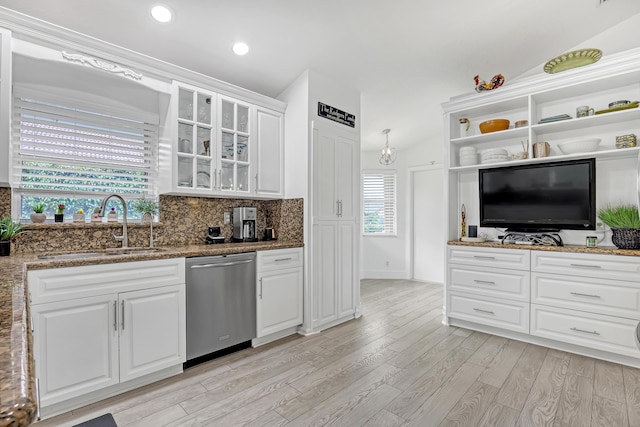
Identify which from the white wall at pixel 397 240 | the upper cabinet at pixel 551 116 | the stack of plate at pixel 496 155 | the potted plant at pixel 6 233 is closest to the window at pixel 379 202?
the white wall at pixel 397 240

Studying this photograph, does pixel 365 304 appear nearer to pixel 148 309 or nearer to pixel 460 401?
pixel 460 401

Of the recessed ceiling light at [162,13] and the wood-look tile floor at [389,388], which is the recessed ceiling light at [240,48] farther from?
the wood-look tile floor at [389,388]

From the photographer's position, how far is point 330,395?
221 cm

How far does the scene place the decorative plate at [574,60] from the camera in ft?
9.19

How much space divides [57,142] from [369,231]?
184 inches

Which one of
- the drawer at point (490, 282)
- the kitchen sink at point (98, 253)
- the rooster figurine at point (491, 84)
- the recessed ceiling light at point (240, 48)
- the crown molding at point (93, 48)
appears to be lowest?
the drawer at point (490, 282)

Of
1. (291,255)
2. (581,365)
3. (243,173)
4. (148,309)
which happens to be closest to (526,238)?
(581,365)

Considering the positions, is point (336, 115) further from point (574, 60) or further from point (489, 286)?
point (489, 286)

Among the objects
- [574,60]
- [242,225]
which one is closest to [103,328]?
[242,225]

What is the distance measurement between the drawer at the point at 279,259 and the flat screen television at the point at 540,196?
82.8 inches

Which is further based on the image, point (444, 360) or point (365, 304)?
point (365, 304)

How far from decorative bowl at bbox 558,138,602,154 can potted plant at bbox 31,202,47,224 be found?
4395mm

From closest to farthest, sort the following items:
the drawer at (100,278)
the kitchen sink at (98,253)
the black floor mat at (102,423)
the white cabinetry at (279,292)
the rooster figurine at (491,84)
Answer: the black floor mat at (102,423) < the drawer at (100,278) < the kitchen sink at (98,253) < the white cabinetry at (279,292) < the rooster figurine at (491,84)

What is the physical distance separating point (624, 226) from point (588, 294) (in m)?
0.63
